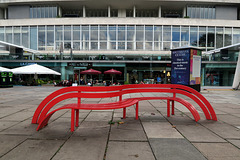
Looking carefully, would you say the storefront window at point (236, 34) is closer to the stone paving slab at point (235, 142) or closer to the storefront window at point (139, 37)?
the storefront window at point (139, 37)

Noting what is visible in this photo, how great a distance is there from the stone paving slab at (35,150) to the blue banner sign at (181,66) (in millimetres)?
10189

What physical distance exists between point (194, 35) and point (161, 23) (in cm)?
657

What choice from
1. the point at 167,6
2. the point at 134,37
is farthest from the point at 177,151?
the point at 167,6

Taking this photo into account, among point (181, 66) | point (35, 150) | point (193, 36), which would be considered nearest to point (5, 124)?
point (35, 150)

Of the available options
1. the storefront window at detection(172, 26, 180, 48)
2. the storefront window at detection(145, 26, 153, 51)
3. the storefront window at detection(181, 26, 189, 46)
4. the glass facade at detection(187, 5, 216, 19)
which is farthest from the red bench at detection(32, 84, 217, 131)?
the glass facade at detection(187, 5, 216, 19)

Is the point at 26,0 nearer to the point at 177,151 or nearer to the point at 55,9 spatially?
the point at 55,9

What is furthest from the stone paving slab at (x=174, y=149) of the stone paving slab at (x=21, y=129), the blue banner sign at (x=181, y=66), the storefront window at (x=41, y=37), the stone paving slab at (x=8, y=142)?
the storefront window at (x=41, y=37)

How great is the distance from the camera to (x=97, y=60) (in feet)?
77.8

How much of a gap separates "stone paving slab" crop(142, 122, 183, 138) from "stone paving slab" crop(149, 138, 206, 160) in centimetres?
20

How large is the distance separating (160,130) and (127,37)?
26.1m

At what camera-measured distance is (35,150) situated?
241cm

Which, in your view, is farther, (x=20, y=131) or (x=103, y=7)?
(x=103, y=7)

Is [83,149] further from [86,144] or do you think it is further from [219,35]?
[219,35]

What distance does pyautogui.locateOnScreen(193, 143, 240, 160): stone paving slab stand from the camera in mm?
2266
